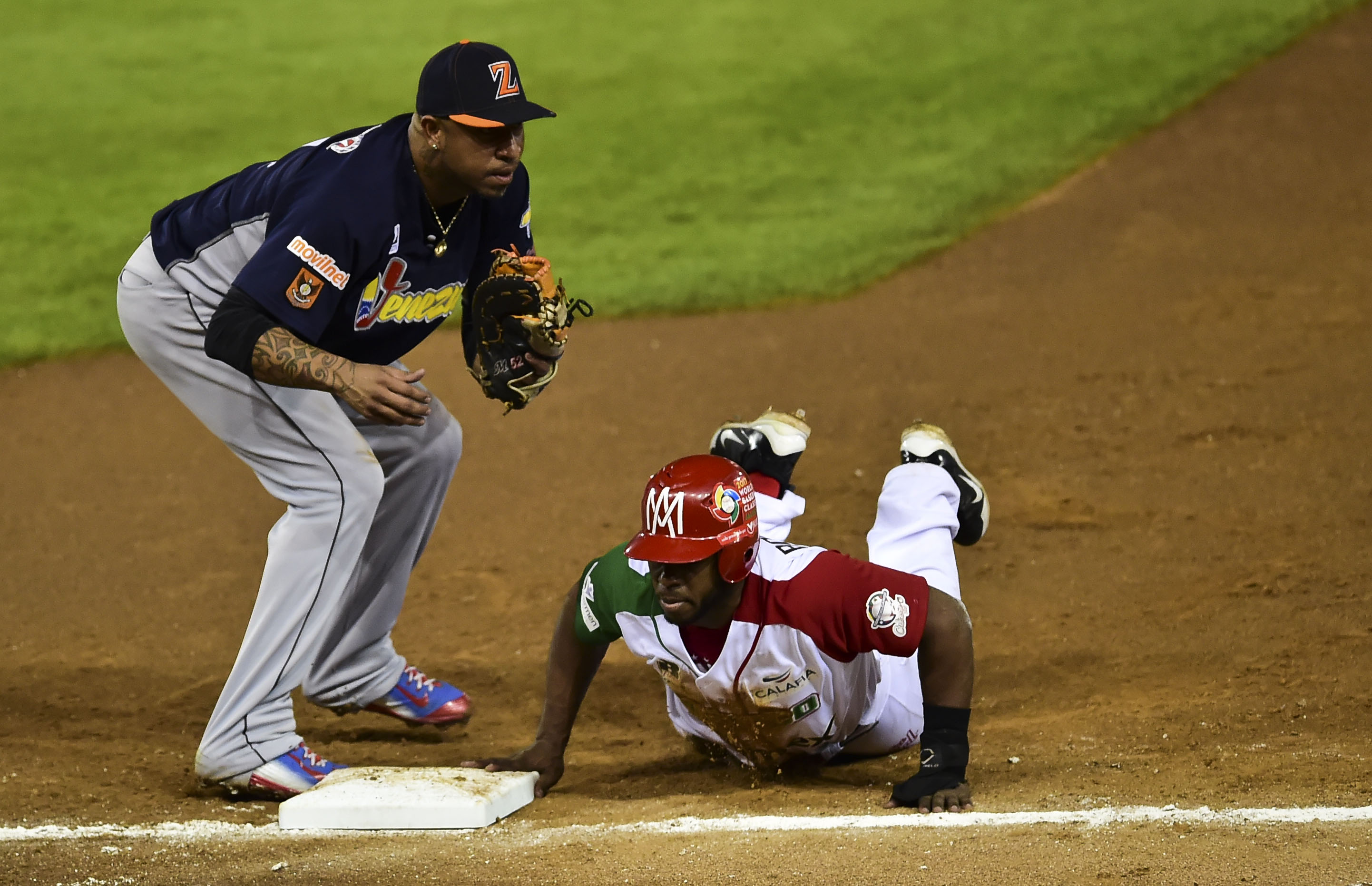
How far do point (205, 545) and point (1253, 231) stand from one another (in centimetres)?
547

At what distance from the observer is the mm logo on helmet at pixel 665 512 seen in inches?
121

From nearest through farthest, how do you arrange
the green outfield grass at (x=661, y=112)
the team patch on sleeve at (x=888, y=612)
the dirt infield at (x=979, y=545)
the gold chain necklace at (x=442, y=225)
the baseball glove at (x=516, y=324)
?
the dirt infield at (x=979, y=545)
the team patch on sleeve at (x=888, y=612)
the gold chain necklace at (x=442, y=225)
the baseball glove at (x=516, y=324)
the green outfield grass at (x=661, y=112)

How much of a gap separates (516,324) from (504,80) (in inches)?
24.4

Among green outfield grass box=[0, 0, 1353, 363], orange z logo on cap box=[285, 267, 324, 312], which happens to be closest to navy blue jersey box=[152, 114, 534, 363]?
orange z logo on cap box=[285, 267, 324, 312]

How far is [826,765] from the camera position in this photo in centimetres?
374

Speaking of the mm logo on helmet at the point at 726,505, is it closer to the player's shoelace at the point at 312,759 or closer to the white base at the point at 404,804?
the white base at the point at 404,804

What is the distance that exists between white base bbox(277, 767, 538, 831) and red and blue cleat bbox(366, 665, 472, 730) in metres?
0.78

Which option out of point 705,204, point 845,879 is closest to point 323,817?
point 845,879

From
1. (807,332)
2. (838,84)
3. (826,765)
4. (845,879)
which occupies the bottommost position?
(826,765)

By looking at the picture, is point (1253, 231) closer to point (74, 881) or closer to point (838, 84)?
point (838, 84)

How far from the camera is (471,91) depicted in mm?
3326

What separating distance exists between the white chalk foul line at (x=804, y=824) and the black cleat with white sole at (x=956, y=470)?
1.30m

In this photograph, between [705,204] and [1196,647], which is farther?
[705,204]

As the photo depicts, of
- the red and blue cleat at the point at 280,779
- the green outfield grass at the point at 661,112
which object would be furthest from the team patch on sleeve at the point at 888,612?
the green outfield grass at the point at 661,112
